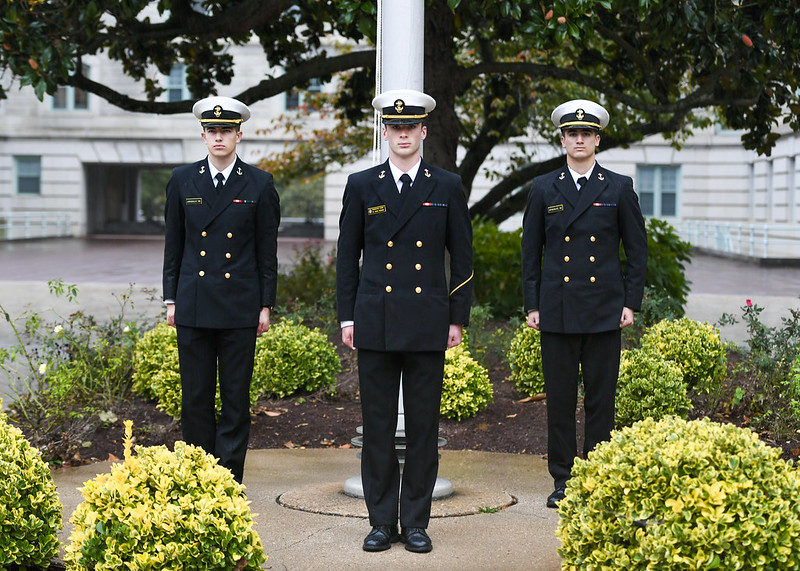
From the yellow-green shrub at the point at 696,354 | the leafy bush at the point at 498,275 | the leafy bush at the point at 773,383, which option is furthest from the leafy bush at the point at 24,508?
the leafy bush at the point at 498,275

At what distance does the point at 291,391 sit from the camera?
27.1ft

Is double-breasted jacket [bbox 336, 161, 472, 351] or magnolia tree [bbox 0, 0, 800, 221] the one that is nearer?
double-breasted jacket [bbox 336, 161, 472, 351]

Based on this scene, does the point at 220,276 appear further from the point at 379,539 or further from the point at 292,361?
the point at 292,361

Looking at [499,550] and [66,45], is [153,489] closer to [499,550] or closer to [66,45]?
[499,550]

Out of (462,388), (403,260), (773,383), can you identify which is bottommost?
(462,388)

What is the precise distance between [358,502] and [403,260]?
4.84ft

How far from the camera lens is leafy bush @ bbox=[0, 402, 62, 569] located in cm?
395

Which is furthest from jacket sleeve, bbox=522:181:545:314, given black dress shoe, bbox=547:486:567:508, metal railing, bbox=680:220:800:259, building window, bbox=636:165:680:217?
building window, bbox=636:165:680:217

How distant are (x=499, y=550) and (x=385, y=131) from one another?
191 cm

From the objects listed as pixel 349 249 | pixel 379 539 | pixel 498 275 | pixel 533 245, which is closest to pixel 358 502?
pixel 379 539

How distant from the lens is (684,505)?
10.6 feet

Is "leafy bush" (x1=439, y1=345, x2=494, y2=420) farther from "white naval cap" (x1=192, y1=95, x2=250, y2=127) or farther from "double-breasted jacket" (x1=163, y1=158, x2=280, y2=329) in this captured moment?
"white naval cap" (x1=192, y1=95, x2=250, y2=127)

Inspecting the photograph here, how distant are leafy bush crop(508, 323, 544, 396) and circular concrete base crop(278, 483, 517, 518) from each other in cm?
262

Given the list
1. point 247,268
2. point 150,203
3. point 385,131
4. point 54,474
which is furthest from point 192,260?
point 150,203
